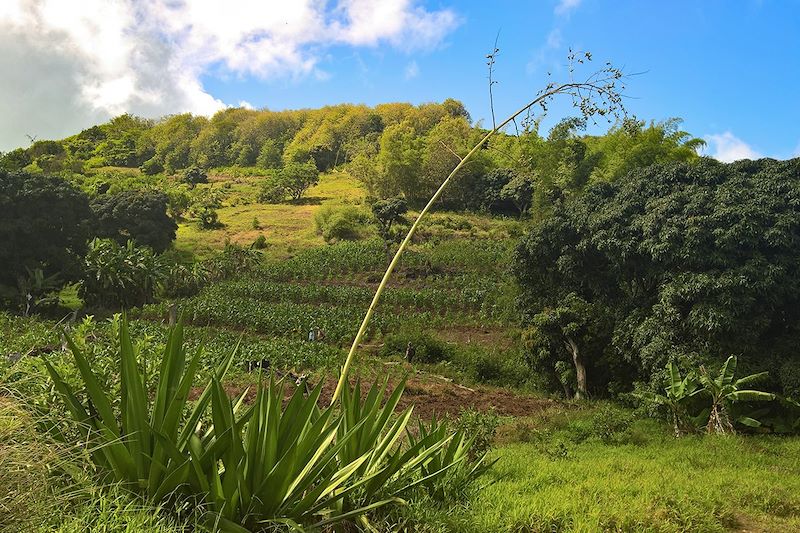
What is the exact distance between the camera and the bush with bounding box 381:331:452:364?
20484 millimetres

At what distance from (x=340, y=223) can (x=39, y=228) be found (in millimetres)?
20897

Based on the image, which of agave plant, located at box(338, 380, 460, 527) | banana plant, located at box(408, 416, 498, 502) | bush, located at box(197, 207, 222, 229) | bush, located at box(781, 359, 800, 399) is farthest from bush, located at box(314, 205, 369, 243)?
agave plant, located at box(338, 380, 460, 527)

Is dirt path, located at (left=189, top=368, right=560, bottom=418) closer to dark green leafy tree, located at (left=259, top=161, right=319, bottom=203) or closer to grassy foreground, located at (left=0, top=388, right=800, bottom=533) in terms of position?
grassy foreground, located at (left=0, top=388, right=800, bottom=533)

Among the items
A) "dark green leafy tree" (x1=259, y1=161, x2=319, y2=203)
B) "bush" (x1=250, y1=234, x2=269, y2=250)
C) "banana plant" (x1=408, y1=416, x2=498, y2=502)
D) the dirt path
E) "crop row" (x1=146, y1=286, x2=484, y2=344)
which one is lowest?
the dirt path

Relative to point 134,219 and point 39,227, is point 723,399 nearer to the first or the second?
point 39,227

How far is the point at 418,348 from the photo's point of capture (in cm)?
2061

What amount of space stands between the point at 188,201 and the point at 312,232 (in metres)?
13.7

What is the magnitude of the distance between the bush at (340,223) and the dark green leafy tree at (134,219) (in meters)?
11.7

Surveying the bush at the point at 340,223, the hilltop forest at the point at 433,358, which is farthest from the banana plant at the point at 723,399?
the bush at the point at 340,223

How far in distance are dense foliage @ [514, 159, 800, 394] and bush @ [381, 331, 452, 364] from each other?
4231 millimetres

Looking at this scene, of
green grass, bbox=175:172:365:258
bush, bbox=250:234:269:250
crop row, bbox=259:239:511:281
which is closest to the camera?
crop row, bbox=259:239:511:281

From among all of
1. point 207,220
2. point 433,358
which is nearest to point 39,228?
point 207,220

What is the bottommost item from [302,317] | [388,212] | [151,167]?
[302,317]

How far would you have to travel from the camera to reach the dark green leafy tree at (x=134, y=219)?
37.3 m
